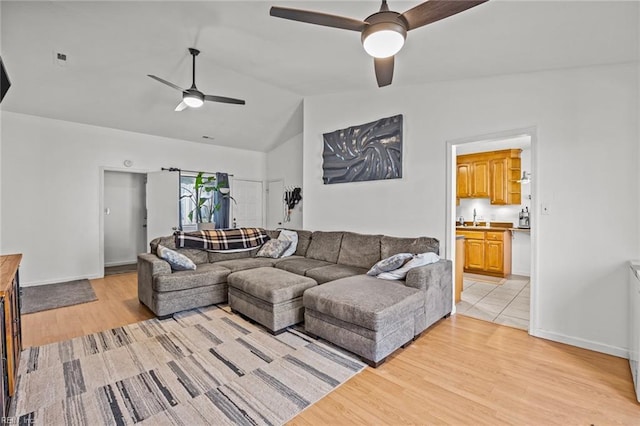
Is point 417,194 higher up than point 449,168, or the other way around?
point 449,168

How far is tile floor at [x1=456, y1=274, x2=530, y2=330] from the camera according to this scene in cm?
338

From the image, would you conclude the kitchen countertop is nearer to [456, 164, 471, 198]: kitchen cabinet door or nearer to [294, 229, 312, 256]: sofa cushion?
[456, 164, 471, 198]: kitchen cabinet door

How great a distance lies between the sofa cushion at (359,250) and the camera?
384 cm

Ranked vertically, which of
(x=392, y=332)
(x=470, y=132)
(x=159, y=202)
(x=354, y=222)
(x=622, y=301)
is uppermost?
(x=470, y=132)

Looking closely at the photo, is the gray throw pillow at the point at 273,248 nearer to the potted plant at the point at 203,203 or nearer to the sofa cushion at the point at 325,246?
the sofa cushion at the point at 325,246

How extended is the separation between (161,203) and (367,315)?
511cm

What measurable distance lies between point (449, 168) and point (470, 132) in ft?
1.50

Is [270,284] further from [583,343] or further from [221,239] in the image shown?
[583,343]

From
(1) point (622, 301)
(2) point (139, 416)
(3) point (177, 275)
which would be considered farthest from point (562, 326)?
(3) point (177, 275)

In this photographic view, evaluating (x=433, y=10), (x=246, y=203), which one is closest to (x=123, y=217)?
(x=246, y=203)

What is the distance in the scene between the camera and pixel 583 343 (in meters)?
2.67

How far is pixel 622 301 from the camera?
252 cm

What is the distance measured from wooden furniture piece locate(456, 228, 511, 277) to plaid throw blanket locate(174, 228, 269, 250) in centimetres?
388

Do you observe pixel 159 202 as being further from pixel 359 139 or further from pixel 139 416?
pixel 139 416
